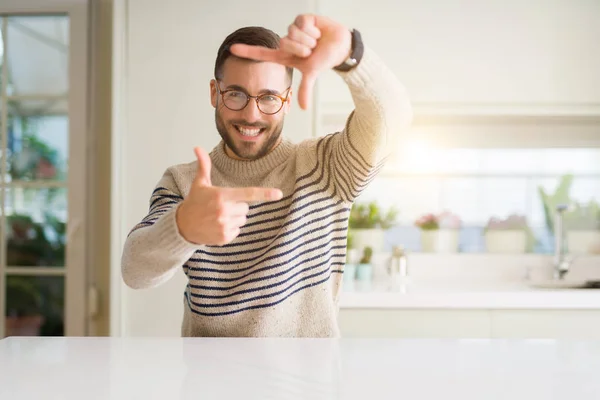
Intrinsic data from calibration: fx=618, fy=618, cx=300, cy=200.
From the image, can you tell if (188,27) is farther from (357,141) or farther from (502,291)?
(502,291)

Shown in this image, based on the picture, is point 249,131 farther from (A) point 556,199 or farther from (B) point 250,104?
(A) point 556,199

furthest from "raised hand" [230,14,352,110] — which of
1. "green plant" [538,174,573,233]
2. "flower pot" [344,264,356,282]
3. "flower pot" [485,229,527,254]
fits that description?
"green plant" [538,174,573,233]

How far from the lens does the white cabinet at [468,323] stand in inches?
85.0

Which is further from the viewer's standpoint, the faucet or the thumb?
the faucet

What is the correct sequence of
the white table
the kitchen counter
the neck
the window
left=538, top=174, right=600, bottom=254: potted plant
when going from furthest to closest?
left=538, top=174, right=600, bottom=254: potted plant
the window
the kitchen counter
the neck
the white table

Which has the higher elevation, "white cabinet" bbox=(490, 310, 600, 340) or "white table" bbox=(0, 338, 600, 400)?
"white table" bbox=(0, 338, 600, 400)

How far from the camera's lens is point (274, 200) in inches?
41.4

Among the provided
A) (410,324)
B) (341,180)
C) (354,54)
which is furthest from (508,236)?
(354,54)

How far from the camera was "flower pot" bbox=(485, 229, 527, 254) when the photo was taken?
2812 millimetres

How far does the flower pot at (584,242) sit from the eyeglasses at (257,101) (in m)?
2.12

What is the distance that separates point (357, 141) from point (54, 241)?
1.84 m

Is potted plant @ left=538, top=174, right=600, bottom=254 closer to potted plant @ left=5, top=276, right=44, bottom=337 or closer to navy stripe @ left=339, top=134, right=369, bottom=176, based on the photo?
navy stripe @ left=339, top=134, right=369, bottom=176

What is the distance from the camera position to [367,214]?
2764mm

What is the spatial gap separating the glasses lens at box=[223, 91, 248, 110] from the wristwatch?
0.76 feet
